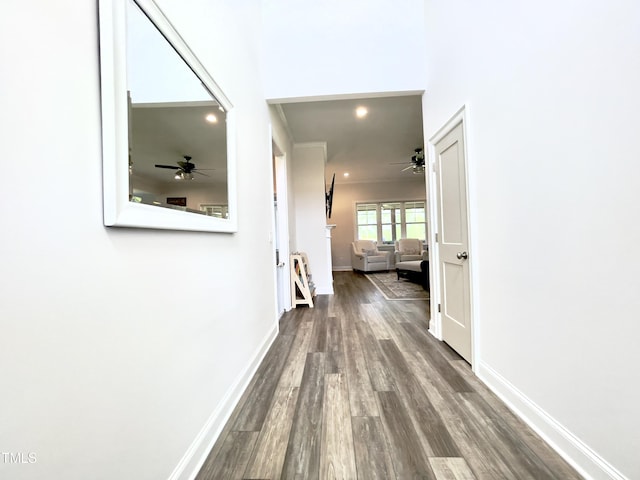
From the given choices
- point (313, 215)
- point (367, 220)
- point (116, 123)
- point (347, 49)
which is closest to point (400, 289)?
point (313, 215)

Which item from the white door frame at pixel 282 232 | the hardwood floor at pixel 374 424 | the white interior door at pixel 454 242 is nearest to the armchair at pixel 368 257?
the white door frame at pixel 282 232

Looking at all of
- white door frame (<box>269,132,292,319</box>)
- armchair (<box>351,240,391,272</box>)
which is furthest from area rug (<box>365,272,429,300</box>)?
white door frame (<box>269,132,292,319</box>)

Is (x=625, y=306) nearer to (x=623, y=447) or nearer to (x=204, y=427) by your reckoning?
(x=623, y=447)

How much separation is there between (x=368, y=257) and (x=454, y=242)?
5.25 m

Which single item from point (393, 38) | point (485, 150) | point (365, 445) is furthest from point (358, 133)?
point (365, 445)

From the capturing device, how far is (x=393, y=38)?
261 cm

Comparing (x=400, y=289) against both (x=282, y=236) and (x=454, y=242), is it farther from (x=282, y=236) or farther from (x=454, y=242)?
(x=454, y=242)

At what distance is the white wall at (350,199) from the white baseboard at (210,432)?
6.60m

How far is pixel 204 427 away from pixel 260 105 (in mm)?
2473

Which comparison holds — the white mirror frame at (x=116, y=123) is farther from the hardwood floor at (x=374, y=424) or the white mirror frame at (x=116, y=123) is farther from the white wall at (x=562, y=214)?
the white wall at (x=562, y=214)

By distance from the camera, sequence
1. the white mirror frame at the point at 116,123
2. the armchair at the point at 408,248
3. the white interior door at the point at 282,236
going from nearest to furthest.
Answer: the white mirror frame at the point at 116,123
the white interior door at the point at 282,236
the armchair at the point at 408,248

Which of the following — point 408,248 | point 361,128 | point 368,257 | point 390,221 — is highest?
point 361,128

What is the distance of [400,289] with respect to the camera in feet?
16.4

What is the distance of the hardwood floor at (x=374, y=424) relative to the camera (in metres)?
1.15
